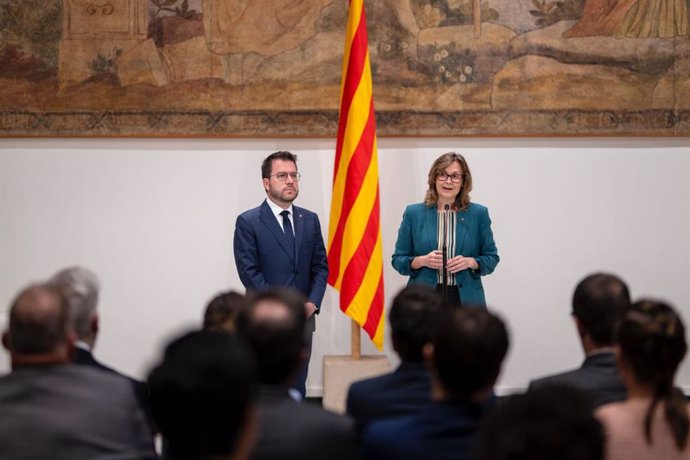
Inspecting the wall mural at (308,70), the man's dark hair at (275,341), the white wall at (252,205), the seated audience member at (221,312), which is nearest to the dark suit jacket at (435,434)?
the man's dark hair at (275,341)

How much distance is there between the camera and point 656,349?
2.65 m

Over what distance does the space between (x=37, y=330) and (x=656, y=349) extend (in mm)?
1996

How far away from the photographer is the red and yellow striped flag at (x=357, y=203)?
22.9 feet

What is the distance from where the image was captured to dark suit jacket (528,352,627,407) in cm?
317

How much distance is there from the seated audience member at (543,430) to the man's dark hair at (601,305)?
4.75ft

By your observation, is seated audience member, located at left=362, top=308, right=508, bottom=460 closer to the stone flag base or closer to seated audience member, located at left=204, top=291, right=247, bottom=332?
seated audience member, located at left=204, top=291, right=247, bottom=332

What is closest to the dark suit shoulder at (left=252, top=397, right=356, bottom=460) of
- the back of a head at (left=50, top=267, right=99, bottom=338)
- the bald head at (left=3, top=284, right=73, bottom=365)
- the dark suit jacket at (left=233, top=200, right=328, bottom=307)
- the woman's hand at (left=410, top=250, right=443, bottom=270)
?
the bald head at (left=3, top=284, right=73, bottom=365)

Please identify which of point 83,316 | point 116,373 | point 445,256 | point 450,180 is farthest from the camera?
point 450,180

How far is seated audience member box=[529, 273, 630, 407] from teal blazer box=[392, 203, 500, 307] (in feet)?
9.66

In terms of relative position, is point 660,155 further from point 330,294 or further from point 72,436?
point 72,436

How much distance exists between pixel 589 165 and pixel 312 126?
2.67 m

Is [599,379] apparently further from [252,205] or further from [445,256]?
[252,205]

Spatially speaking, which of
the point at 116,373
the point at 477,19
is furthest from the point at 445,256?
the point at 116,373

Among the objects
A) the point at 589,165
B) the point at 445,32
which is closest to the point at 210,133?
the point at 445,32
